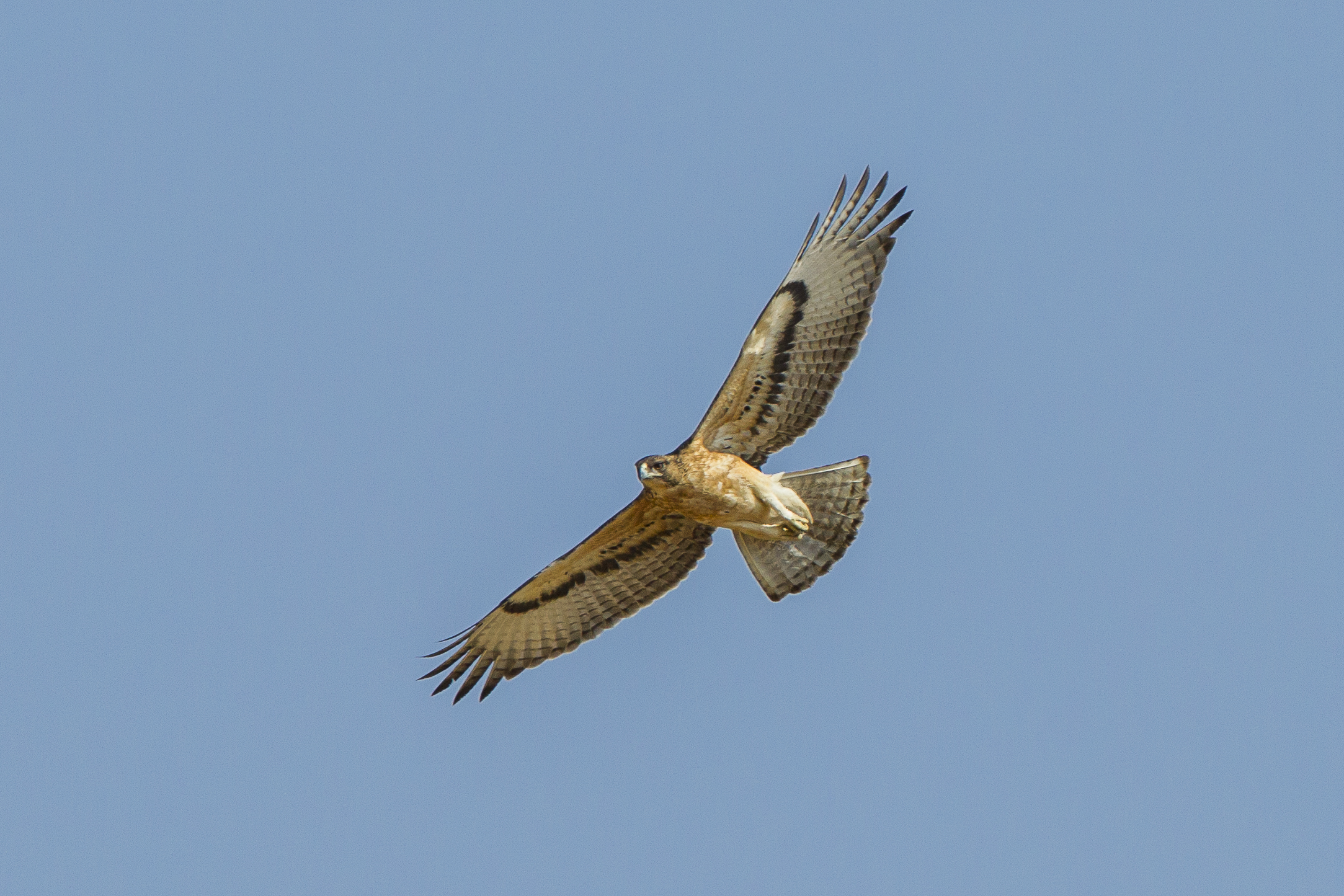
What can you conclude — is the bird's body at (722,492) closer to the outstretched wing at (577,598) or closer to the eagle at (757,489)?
the eagle at (757,489)

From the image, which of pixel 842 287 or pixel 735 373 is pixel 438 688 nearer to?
pixel 735 373

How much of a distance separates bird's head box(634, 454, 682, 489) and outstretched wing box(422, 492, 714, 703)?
1.00 metres

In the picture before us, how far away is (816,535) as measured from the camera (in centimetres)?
1494

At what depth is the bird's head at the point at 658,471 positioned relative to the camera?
13969 mm

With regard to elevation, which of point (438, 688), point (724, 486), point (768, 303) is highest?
point (768, 303)

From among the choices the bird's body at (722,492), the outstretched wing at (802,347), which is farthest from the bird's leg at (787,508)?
the outstretched wing at (802,347)

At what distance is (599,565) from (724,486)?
1604 millimetres

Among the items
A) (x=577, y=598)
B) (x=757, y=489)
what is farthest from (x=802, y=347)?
(x=577, y=598)

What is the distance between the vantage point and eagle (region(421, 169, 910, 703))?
14.3 meters

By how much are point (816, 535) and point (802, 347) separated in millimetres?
1535

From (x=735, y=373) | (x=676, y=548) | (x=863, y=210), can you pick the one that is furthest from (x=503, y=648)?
(x=863, y=210)

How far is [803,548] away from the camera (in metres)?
15.0

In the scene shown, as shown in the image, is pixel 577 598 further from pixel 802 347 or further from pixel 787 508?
pixel 802 347

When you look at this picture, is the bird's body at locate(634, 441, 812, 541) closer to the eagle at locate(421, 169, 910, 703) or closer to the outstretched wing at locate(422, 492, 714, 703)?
the eagle at locate(421, 169, 910, 703)
